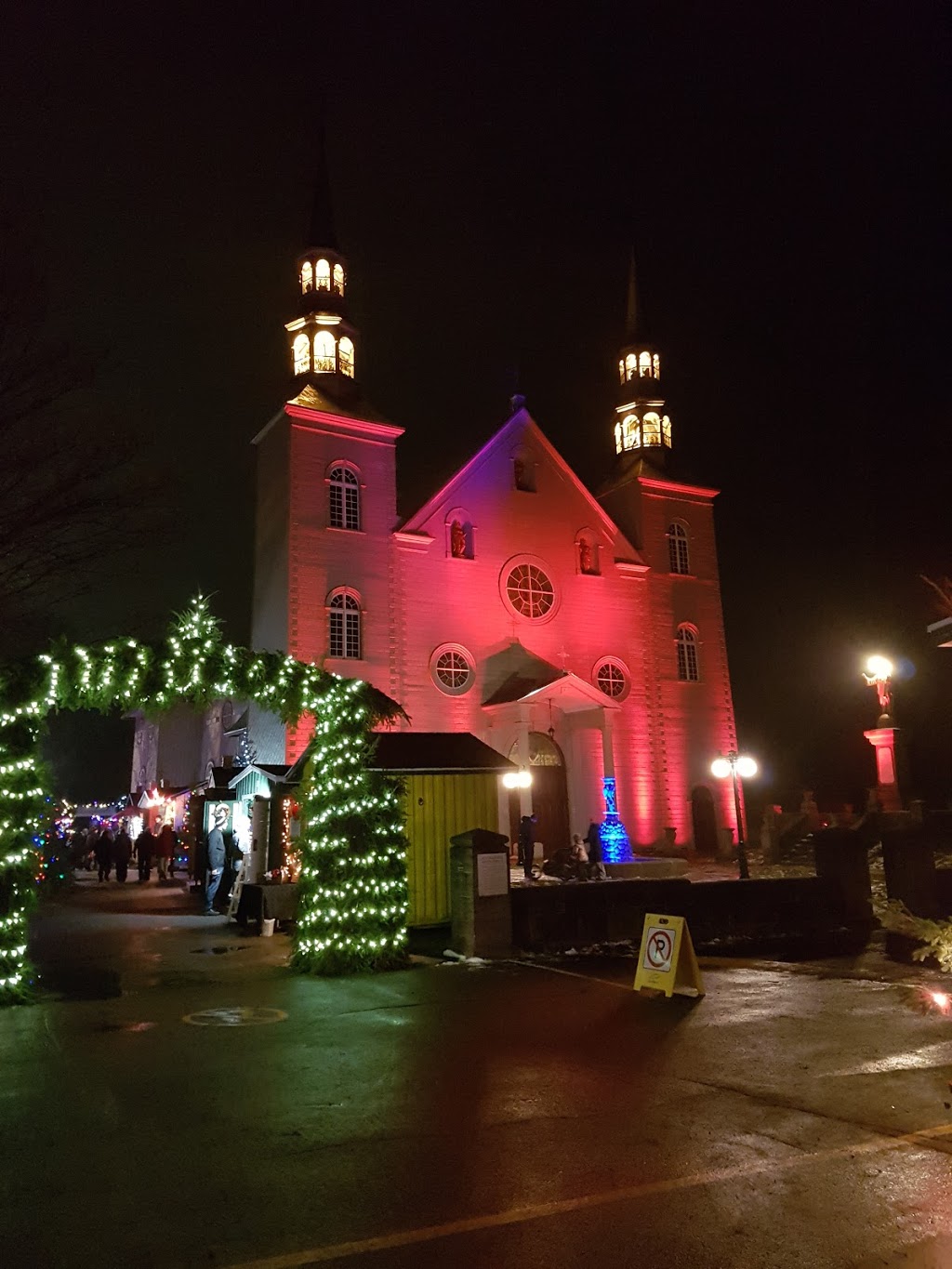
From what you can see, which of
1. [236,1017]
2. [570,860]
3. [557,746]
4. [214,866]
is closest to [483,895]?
[236,1017]

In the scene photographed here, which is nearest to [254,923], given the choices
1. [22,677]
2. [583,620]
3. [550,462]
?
[22,677]

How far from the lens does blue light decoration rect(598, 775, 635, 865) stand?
94.6ft

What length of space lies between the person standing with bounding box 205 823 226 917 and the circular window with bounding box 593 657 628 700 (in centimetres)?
1516

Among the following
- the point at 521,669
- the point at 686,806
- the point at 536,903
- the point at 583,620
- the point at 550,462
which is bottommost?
the point at 536,903

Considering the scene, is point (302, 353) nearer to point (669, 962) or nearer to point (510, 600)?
point (510, 600)

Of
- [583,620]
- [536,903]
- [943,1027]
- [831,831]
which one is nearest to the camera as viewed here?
[943,1027]

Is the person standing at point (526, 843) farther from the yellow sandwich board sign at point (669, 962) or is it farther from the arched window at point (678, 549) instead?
the arched window at point (678, 549)

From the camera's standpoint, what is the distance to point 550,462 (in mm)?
33844

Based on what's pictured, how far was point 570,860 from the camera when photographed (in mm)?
24094

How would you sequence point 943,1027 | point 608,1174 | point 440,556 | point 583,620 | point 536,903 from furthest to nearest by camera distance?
point 583,620
point 440,556
point 536,903
point 943,1027
point 608,1174

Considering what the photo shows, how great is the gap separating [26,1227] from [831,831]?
14.4 m

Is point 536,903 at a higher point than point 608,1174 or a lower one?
higher

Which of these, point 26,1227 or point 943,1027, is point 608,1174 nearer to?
point 26,1227

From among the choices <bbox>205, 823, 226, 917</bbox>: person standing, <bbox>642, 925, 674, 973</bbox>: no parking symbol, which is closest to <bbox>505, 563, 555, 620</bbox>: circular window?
<bbox>205, 823, 226, 917</bbox>: person standing
